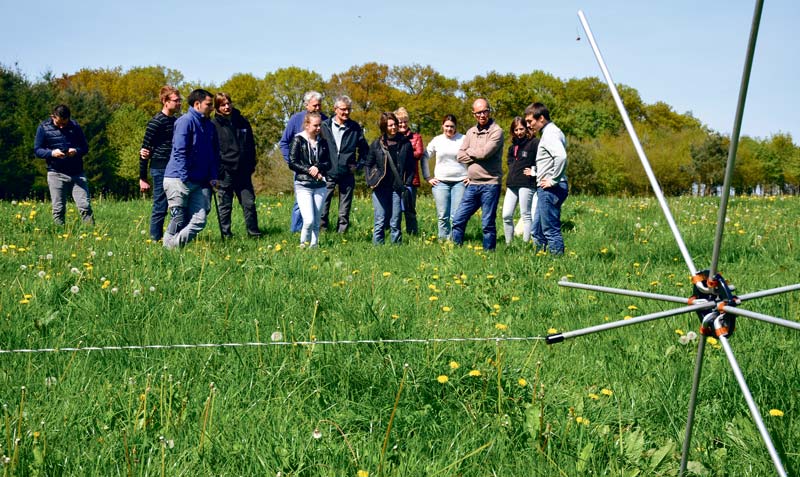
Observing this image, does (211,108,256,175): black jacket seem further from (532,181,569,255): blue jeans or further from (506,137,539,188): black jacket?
(532,181,569,255): blue jeans

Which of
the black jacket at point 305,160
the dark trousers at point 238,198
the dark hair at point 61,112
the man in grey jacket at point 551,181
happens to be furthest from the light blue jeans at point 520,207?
the dark hair at point 61,112

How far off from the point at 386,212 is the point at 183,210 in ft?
9.16

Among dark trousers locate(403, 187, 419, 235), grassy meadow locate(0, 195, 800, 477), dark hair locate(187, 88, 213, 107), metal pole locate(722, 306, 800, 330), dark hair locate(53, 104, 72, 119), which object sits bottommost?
grassy meadow locate(0, 195, 800, 477)

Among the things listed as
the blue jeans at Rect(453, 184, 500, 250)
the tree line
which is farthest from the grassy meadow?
the tree line

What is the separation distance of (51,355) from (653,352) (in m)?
3.22

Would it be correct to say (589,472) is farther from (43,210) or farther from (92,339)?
(43,210)

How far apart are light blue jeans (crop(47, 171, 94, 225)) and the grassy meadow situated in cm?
410

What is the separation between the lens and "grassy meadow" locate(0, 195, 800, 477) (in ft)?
8.39

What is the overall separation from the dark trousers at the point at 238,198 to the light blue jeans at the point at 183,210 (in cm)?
166

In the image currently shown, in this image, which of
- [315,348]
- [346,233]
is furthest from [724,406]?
[346,233]

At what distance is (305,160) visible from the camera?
853 centimetres

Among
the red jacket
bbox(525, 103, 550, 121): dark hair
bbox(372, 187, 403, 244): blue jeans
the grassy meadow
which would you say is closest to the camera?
A: the grassy meadow

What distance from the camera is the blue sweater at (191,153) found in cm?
747

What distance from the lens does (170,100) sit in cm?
850
